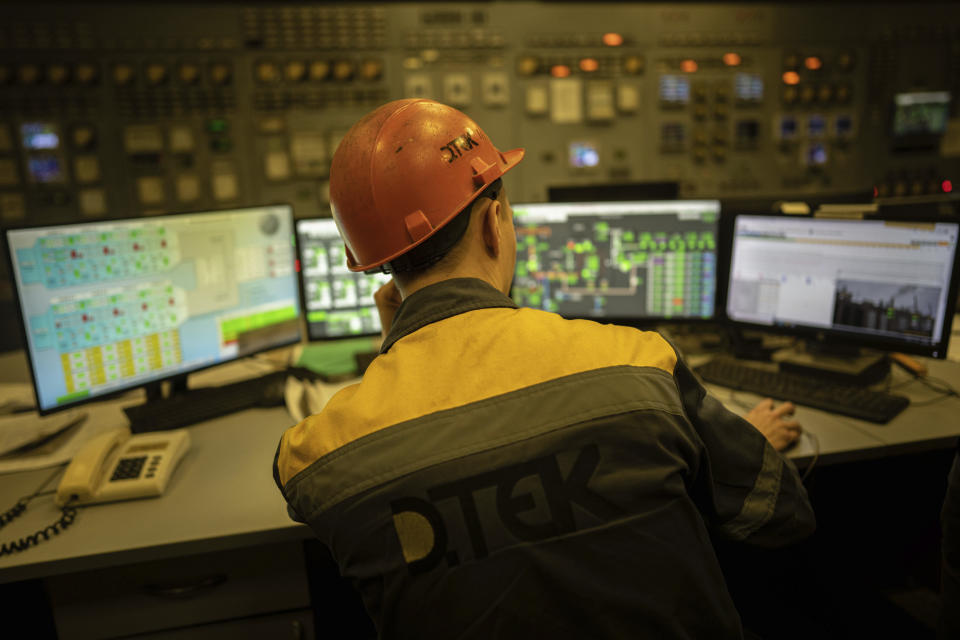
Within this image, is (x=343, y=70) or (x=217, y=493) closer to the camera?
(x=217, y=493)

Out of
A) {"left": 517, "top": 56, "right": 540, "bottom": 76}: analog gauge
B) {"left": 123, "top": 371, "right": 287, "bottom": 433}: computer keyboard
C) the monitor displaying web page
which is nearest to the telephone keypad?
{"left": 123, "top": 371, "right": 287, "bottom": 433}: computer keyboard

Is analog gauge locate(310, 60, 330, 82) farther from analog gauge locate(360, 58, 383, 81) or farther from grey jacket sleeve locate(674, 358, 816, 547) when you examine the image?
grey jacket sleeve locate(674, 358, 816, 547)

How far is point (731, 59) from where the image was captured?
3939 mm

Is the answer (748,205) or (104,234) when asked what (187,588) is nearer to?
(104,234)

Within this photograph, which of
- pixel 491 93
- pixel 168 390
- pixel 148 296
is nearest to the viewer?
pixel 148 296

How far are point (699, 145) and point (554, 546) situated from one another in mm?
3782

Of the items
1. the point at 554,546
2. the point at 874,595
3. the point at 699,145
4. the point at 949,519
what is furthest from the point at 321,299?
the point at 699,145

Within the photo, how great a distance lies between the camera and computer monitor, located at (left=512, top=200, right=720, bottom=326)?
1819 millimetres

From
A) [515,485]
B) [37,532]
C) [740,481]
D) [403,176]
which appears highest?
[403,176]

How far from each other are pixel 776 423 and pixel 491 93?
2.86m

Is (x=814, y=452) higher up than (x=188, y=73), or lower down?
lower down

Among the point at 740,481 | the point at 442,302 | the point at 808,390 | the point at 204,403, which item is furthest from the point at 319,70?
the point at 740,481

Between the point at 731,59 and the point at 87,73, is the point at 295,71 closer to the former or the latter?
the point at 87,73

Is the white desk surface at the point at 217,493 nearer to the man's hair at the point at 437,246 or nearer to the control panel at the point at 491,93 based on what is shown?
the man's hair at the point at 437,246
